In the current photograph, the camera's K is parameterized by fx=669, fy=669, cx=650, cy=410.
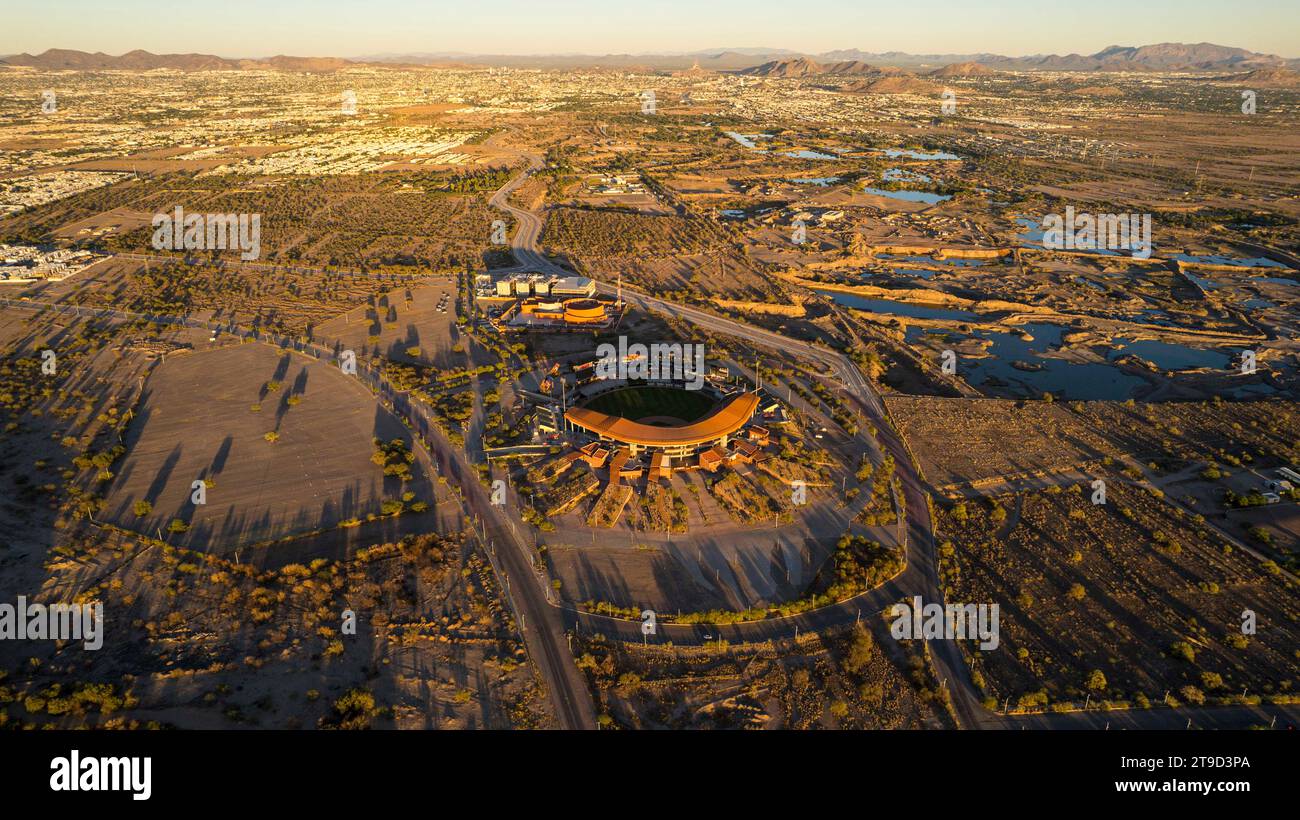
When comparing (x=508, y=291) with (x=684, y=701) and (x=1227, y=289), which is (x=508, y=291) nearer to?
(x=684, y=701)

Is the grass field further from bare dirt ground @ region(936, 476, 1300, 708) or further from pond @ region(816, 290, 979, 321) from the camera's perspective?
pond @ region(816, 290, 979, 321)

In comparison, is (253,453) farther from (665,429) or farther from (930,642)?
(930,642)

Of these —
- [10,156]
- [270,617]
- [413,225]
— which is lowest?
[270,617]

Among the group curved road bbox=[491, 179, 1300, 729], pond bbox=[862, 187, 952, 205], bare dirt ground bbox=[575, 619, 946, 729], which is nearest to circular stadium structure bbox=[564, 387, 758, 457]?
curved road bbox=[491, 179, 1300, 729]

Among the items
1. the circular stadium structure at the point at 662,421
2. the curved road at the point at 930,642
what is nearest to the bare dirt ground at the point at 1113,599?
the curved road at the point at 930,642
